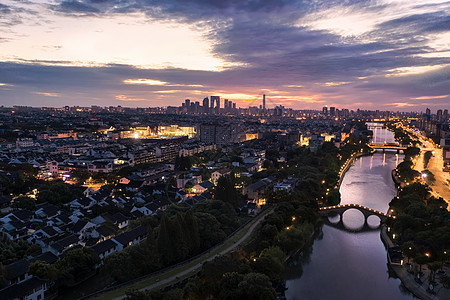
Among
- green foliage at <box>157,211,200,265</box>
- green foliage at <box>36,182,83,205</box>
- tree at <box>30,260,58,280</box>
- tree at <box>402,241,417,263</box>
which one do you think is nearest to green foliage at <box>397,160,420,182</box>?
tree at <box>402,241,417,263</box>

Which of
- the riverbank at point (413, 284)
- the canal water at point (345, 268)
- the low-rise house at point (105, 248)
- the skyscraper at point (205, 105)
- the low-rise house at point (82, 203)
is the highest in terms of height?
the skyscraper at point (205, 105)

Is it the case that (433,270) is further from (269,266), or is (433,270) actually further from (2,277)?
(2,277)

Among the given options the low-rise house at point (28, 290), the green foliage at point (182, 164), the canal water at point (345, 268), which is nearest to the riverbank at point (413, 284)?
the canal water at point (345, 268)

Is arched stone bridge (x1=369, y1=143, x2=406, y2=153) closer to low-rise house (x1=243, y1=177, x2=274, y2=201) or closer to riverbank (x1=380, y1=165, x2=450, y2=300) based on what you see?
low-rise house (x1=243, y1=177, x2=274, y2=201)

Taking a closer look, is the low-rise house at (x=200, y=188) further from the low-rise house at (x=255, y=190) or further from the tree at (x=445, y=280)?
the tree at (x=445, y=280)

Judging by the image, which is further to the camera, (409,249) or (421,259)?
(409,249)

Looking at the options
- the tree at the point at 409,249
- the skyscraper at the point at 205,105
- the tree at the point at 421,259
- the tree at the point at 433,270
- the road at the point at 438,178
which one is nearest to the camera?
the tree at the point at 433,270

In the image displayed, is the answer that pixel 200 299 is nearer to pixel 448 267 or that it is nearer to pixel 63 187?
pixel 448 267

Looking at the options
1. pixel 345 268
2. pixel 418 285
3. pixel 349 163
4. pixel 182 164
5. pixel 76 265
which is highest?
pixel 182 164

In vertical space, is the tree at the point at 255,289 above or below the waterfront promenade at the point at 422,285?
above

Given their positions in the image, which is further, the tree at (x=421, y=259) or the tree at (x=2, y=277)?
the tree at (x=421, y=259)

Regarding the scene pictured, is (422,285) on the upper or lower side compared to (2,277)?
lower

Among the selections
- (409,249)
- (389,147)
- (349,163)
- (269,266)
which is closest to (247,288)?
(269,266)
